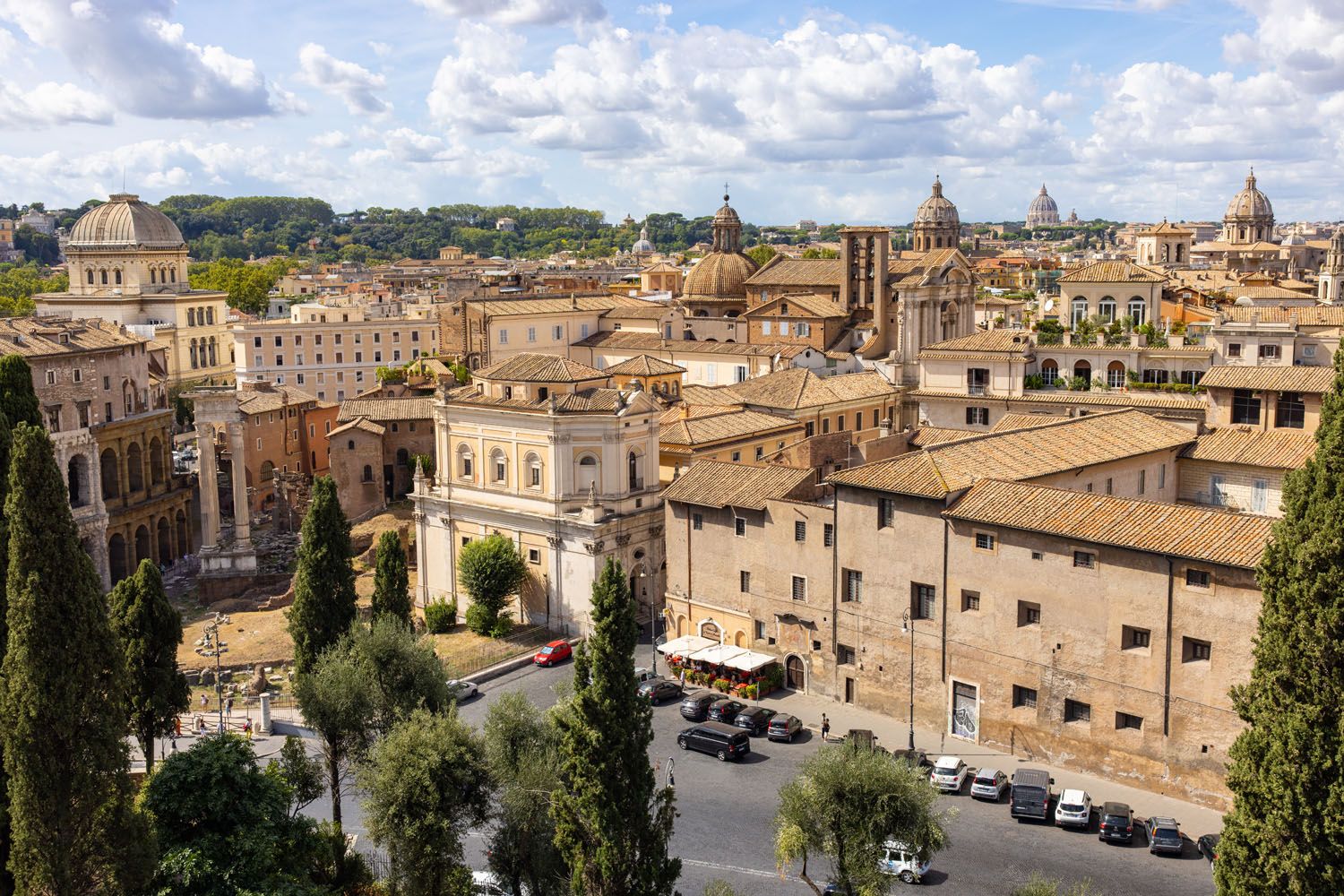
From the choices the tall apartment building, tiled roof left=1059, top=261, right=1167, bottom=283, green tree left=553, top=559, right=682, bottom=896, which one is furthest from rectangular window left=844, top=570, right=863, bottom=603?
the tall apartment building

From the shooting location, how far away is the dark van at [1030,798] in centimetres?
3002

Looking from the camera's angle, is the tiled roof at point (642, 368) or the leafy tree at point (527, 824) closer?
the leafy tree at point (527, 824)

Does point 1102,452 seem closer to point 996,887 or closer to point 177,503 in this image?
point 996,887

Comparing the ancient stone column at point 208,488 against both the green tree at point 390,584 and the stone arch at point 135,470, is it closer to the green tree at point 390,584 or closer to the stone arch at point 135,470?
the stone arch at point 135,470

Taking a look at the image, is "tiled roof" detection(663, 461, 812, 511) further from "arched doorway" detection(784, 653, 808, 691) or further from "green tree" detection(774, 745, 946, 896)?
"green tree" detection(774, 745, 946, 896)

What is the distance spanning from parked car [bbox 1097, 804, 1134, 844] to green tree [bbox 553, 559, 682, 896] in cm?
1058

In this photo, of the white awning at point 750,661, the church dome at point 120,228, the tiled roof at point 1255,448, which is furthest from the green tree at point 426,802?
the church dome at point 120,228

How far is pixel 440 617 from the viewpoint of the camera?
159ft

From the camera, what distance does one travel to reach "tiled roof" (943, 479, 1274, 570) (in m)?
30.2

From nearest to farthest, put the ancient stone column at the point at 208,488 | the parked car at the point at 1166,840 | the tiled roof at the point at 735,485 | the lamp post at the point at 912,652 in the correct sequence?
the parked car at the point at 1166,840
the lamp post at the point at 912,652
the tiled roof at the point at 735,485
the ancient stone column at the point at 208,488

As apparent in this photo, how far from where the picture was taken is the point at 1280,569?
20.0 m

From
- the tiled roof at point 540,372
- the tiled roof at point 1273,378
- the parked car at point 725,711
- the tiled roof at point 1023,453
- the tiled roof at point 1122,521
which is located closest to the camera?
the tiled roof at point 1122,521

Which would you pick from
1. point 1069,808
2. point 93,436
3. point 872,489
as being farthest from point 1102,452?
point 93,436

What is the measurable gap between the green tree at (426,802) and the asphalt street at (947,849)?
4000 mm
